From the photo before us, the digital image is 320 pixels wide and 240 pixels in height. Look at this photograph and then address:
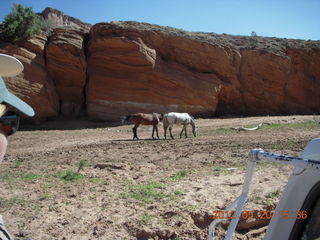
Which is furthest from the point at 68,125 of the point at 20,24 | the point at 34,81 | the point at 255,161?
the point at 255,161

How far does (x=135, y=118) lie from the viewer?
13906 mm

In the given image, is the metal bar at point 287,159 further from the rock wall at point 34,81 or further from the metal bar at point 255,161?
the rock wall at point 34,81

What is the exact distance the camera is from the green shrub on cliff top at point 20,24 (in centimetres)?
1805

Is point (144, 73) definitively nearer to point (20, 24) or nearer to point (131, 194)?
point (20, 24)

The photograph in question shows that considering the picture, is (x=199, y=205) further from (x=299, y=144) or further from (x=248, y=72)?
(x=248, y=72)

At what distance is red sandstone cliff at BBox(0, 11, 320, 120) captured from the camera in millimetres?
19344

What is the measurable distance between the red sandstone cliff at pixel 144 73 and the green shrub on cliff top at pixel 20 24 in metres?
0.73

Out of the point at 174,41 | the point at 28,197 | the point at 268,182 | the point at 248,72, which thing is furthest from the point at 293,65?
the point at 28,197

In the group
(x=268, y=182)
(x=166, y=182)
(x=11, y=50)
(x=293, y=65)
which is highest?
(x=293, y=65)

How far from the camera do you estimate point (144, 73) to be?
21.1 metres

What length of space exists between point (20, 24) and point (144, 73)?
966 cm

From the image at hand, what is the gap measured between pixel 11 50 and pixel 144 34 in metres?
10.2

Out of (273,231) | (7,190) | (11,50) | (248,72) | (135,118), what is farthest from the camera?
(248,72)

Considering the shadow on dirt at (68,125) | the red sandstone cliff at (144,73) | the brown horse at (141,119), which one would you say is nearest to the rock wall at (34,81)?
the red sandstone cliff at (144,73)
